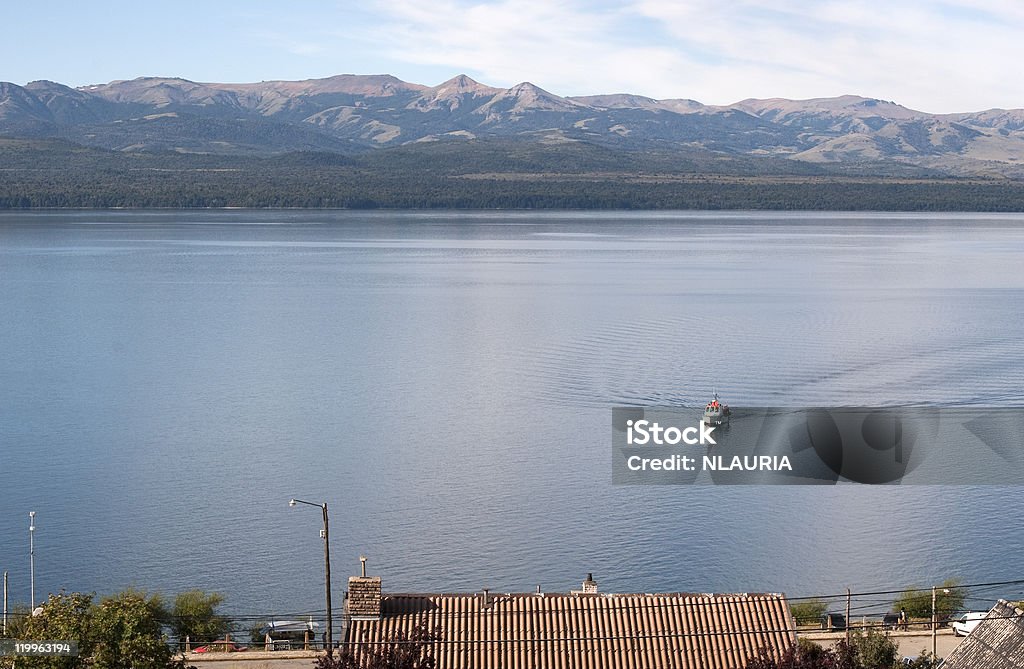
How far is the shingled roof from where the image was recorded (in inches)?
667

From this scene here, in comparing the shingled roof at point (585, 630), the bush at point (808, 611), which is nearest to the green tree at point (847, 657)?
the shingled roof at point (585, 630)

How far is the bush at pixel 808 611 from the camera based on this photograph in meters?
25.0

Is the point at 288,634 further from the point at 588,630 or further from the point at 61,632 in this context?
the point at 588,630

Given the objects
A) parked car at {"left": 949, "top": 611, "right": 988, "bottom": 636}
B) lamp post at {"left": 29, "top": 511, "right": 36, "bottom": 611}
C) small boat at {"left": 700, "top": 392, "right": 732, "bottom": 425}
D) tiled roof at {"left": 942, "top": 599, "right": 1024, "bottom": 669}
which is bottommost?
lamp post at {"left": 29, "top": 511, "right": 36, "bottom": 611}

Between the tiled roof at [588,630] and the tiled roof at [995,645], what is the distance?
2703 millimetres

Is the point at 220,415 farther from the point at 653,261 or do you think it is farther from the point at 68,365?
the point at 653,261

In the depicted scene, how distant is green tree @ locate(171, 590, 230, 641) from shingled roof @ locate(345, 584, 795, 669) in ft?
26.2

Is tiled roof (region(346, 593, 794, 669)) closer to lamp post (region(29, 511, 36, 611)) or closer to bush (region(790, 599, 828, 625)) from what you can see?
bush (region(790, 599, 828, 625))

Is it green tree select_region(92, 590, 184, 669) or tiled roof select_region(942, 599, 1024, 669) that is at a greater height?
green tree select_region(92, 590, 184, 669)

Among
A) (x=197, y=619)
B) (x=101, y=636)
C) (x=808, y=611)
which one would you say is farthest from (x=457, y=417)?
(x=101, y=636)

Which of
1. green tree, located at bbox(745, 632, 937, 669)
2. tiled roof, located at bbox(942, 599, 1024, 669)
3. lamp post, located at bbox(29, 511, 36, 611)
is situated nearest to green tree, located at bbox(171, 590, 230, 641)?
lamp post, located at bbox(29, 511, 36, 611)

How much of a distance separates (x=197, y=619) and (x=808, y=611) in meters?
10.6

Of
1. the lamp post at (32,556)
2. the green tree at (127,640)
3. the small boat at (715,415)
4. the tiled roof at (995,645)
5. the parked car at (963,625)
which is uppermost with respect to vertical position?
the green tree at (127,640)

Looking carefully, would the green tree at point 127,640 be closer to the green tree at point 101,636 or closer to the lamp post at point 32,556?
the green tree at point 101,636
